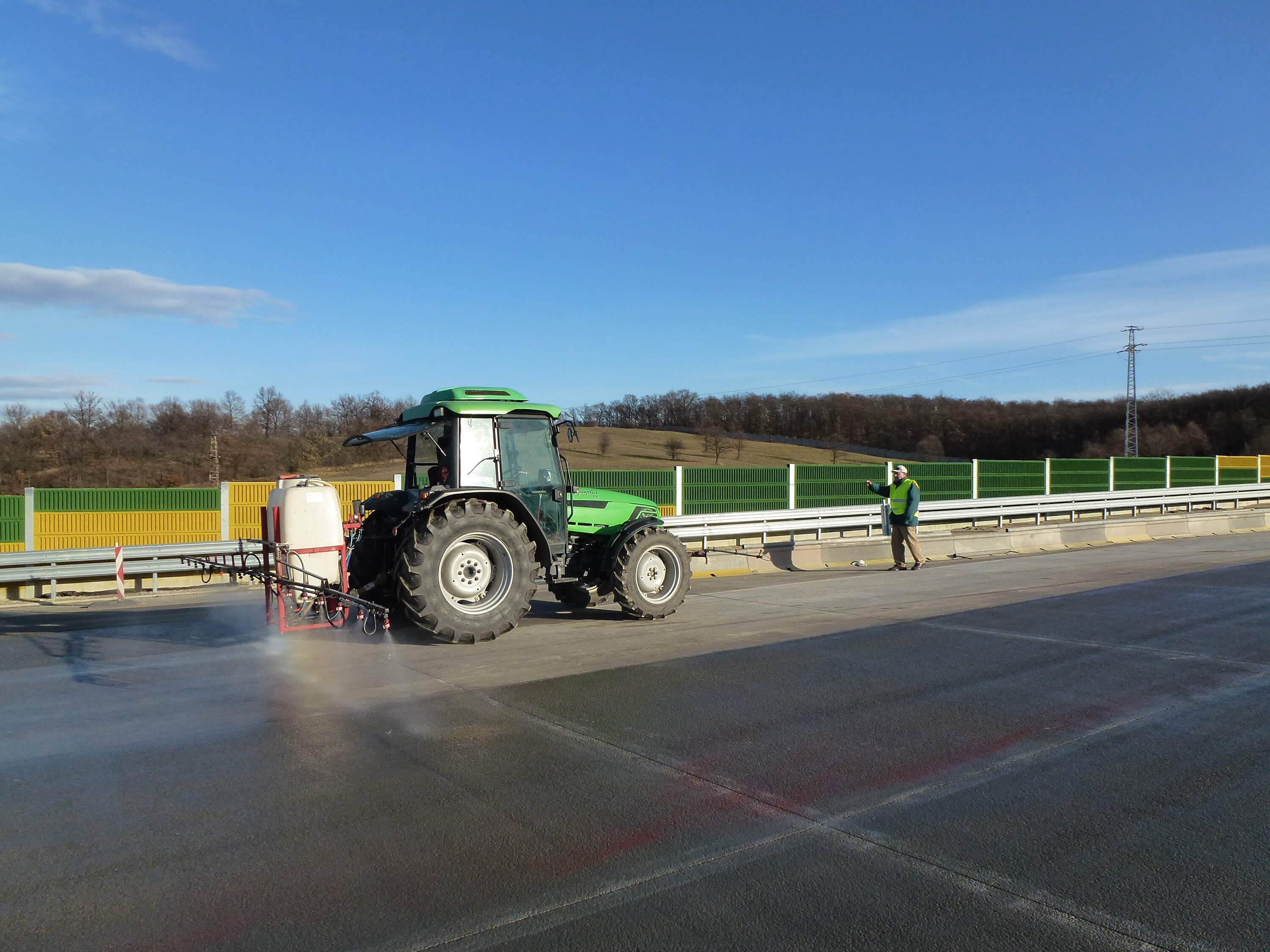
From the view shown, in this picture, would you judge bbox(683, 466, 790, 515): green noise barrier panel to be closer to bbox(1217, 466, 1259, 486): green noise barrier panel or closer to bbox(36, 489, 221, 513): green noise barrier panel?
bbox(36, 489, 221, 513): green noise barrier panel

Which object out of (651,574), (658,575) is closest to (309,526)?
(651,574)

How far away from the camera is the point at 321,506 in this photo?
8.57m

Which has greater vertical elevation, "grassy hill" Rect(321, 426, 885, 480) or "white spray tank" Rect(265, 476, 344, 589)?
"grassy hill" Rect(321, 426, 885, 480)

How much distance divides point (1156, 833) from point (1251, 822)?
548 millimetres

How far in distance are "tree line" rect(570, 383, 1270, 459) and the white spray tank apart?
57.3 meters

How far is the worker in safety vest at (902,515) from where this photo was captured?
15.9m

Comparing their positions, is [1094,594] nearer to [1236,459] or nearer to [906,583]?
[906,583]

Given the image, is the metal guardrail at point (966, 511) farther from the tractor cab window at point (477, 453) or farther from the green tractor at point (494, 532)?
the tractor cab window at point (477, 453)

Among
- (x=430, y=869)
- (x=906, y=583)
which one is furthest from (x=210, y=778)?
(x=906, y=583)

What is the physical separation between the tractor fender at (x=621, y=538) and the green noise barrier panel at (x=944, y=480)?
14984mm

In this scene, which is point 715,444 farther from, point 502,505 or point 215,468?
point 502,505

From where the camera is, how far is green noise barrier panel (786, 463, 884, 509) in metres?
21.8

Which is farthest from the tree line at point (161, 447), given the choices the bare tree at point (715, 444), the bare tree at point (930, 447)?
the bare tree at point (930, 447)

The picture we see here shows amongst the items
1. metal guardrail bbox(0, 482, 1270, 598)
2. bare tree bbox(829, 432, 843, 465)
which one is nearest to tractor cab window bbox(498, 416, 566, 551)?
metal guardrail bbox(0, 482, 1270, 598)
